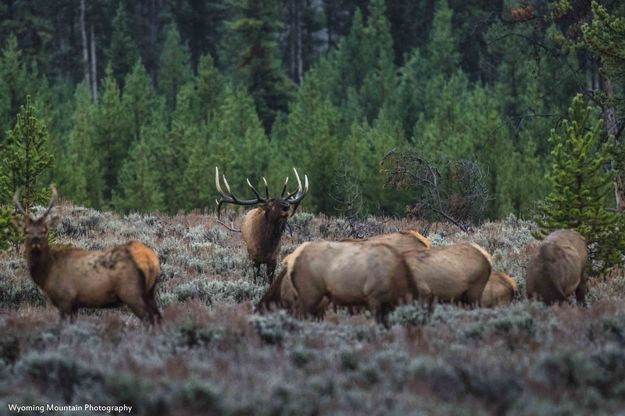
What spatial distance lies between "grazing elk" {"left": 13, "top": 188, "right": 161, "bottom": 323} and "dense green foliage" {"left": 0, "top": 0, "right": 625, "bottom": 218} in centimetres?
842

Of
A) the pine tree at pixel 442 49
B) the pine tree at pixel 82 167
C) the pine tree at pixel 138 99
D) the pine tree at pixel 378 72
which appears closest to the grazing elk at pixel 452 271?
the pine tree at pixel 82 167

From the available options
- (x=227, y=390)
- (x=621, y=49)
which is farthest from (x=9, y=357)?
(x=621, y=49)

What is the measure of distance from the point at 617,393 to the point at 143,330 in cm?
457

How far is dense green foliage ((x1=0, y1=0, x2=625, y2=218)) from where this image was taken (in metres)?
25.7

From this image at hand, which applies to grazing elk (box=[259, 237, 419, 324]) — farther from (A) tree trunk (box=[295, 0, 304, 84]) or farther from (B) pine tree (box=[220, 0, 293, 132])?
(A) tree trunk (box=[295, 0, 304, 84])

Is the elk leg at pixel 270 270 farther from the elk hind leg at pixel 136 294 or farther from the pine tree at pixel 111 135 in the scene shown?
the pine tree at pixel 111 135

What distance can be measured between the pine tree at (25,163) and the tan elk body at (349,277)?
732cm

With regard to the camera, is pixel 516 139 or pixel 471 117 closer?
pixel 471 117

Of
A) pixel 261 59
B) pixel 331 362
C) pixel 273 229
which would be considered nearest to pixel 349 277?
pixel 331 362

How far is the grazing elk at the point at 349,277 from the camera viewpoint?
867 cm

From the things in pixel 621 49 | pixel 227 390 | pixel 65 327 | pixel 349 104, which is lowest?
pixel 349 104

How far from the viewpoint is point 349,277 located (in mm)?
8766

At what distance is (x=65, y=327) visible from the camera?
855 cm

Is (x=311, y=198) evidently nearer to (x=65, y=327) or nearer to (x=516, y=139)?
(x=516, y=139)
